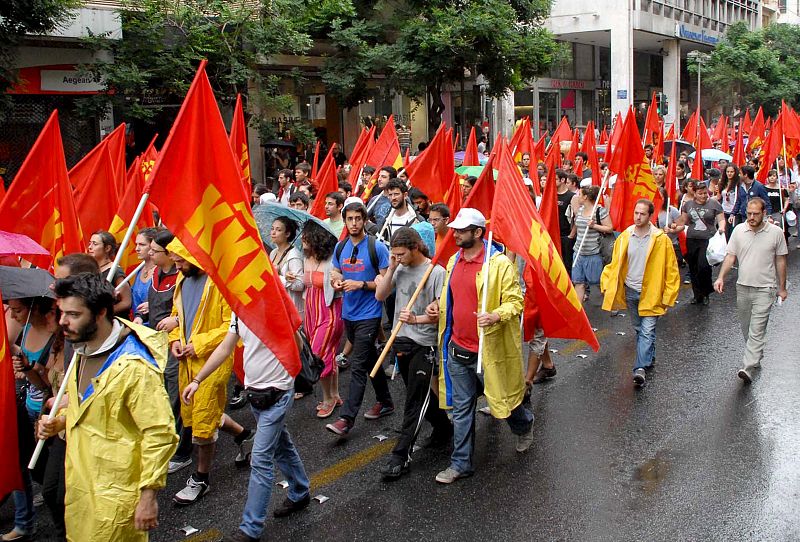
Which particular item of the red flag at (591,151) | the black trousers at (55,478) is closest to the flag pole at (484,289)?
the black trousers at (55,478)

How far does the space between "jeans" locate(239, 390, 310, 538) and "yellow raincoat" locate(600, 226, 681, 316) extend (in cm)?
418

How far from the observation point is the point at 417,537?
491 centimetres

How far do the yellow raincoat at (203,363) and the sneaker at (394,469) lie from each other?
1118 mm

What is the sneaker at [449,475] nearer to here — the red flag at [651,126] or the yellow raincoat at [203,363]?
the yellow raincoat at [203,363]

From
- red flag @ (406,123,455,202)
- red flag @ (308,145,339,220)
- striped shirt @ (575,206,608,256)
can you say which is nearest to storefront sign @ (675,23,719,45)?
red flag @ (406,123,455,202)

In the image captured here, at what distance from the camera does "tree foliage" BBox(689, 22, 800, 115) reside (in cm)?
4038

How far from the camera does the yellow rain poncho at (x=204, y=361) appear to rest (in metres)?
5.42

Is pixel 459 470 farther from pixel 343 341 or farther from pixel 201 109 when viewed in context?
pixel 343 341

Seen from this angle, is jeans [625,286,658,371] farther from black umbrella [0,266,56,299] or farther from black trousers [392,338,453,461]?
black umbrella [0,266,56,299]

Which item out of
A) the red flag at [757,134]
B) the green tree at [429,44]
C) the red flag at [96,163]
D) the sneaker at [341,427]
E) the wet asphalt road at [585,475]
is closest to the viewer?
the wet asphalt road at [585,475]

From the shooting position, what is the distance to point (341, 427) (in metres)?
6.45

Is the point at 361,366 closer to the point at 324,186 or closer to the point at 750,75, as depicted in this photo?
the point at 324,186

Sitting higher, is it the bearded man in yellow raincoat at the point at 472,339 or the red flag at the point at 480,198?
the red flag at the point at 480,198

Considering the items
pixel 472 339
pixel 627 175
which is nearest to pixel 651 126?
pixel 627 175
